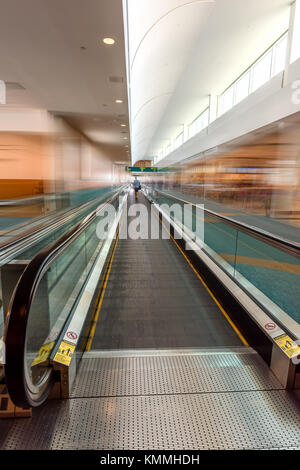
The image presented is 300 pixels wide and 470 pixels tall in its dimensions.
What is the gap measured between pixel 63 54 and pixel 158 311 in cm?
572

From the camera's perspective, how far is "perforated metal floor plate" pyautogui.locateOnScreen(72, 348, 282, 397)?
2.14 meters

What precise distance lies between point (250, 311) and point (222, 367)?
0.83m

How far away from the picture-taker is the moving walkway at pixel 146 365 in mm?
1689

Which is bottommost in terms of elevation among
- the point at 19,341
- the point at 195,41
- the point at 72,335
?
the point at 72,335

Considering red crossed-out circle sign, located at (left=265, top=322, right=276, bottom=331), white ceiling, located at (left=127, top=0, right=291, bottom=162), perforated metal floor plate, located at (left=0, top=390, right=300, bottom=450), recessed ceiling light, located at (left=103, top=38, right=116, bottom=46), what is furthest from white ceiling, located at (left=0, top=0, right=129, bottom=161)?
perforated metal floor plate, located at (left=0, top=390, right=300, bottom=450)

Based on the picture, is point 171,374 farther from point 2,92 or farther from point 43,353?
point 2,92

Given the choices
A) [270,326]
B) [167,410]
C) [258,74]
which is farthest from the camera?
[258,74]

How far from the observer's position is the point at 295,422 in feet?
6.00

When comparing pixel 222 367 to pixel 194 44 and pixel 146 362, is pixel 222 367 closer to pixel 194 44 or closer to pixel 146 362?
pixel 146 362

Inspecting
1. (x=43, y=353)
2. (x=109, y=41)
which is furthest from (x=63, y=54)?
(x=43, y=353)

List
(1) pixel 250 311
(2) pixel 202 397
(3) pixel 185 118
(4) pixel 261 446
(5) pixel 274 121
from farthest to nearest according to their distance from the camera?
(3) pixel 185 118
(5) pixel 274 121
(1) pixel 250 311
(2) pixel 202 397
(4) pixel 261 446

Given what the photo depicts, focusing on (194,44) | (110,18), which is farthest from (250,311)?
(194,44)

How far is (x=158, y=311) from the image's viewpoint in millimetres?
3936

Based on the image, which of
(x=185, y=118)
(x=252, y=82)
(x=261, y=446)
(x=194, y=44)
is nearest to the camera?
(x=261, y=446)
